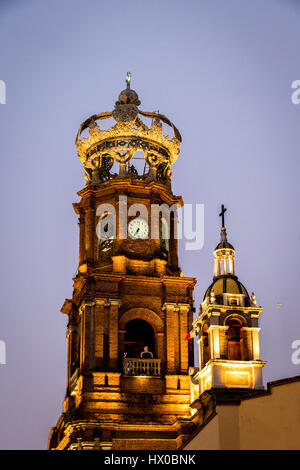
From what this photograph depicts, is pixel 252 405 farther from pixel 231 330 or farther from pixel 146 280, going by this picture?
pixel 146 280

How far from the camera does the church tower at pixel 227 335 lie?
52.2 metres

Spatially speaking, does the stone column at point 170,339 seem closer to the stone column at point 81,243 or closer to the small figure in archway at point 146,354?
the small figure in archway at point 146,354

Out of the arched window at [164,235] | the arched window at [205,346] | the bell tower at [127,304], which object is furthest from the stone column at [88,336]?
the arched window at [164,235]

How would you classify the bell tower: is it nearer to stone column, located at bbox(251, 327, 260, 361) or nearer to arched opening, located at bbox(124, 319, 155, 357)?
arched opening, located at bbox(124, 319, 155, 357)

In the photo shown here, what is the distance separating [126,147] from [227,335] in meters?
14.8

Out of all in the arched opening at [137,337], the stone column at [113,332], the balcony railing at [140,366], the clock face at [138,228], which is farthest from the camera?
the clock face at [138,228]

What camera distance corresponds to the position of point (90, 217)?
6238 cm

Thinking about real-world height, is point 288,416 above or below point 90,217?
below

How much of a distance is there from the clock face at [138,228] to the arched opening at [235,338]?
9502 millimetres

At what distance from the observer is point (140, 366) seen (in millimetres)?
57625

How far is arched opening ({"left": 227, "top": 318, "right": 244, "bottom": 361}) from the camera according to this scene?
54.1 m

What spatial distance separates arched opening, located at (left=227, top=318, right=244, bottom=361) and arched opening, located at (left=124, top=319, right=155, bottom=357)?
7.47 meters
